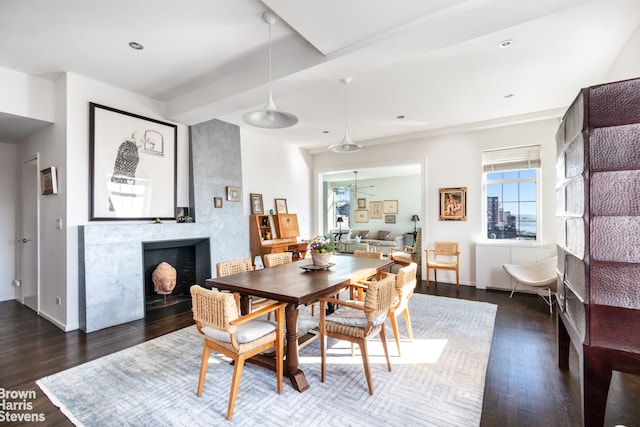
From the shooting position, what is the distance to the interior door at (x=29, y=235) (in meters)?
4.15

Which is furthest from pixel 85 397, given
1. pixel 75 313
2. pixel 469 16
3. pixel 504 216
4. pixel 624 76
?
pixel 504 216

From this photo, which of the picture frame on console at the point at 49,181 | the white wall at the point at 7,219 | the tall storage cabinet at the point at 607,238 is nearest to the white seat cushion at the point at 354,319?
the tall storage cabinet at the point at 607,238

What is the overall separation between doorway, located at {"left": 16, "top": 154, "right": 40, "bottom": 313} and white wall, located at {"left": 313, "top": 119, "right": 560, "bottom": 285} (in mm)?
6052

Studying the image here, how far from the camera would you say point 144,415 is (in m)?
1.96

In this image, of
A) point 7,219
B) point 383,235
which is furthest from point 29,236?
point 383,235

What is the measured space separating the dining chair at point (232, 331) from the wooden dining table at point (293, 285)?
106mm

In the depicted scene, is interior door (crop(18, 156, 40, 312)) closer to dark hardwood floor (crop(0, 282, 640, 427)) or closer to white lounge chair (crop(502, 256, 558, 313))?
dark hardwood floor (crop(0, 282, 640, 427))

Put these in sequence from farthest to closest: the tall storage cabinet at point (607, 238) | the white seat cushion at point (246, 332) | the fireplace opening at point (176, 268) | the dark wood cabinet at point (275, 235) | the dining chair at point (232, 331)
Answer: the dark wood cabinet at point (275, 235)
the fireplace opening at point (176, 268)
the white seat cushion at point (246, 332)
the dining chair at point (232, 331)
the tall storage cabinet at point (607, 238)

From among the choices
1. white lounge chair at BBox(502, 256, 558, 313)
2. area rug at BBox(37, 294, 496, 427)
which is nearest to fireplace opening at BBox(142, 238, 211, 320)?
area rug at BBox(37, 294, 496, 427)

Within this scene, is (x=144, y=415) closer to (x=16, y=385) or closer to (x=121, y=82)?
(x=16, y=385)

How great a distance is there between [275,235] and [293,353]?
13.3 ft

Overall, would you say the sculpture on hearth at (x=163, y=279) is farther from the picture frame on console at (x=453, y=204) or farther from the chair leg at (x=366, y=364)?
the picture frame on console at (x=453, y=204)

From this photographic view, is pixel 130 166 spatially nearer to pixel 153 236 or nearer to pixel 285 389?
pixel 153 236

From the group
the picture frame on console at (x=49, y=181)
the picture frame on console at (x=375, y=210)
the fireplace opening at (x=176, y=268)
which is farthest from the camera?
the picture frame on console at (x=375, y=210)
